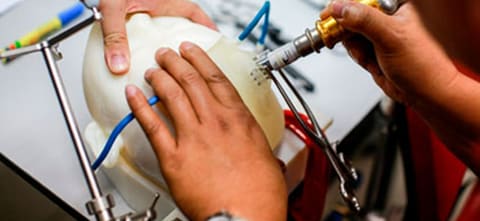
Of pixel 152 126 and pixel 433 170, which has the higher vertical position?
pixel 152 126

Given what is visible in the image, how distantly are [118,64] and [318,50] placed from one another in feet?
0.74

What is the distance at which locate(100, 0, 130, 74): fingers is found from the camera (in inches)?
26.4

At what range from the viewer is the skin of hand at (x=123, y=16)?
672 millimetres

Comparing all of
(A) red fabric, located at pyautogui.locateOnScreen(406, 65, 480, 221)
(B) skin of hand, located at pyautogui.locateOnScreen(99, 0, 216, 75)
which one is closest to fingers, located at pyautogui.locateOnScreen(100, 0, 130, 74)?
(B) skin of hand, located at pyautogui.locateOnScreen(99, 0, 216, 75)

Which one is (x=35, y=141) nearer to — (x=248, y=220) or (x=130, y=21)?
(x=130, y=21)

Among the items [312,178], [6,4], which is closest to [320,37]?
[312,178]

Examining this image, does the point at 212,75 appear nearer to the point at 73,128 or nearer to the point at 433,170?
the point at 73,128

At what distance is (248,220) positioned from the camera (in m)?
0.58

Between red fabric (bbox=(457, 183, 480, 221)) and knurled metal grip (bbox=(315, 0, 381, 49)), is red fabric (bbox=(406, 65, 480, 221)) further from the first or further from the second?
knurled metal grip (bbox=(315, 0, 381, 49))

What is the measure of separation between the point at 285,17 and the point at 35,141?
1.43ft

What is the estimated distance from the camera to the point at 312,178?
0.79 m

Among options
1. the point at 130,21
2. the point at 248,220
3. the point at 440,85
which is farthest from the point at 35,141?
the point at 440,85

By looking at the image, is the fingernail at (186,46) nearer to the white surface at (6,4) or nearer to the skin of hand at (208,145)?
the skin of hand at (208,145)

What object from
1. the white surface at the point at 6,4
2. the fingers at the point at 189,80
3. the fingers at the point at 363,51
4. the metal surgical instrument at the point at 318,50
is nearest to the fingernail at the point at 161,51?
the fingers at the point at 189,80
